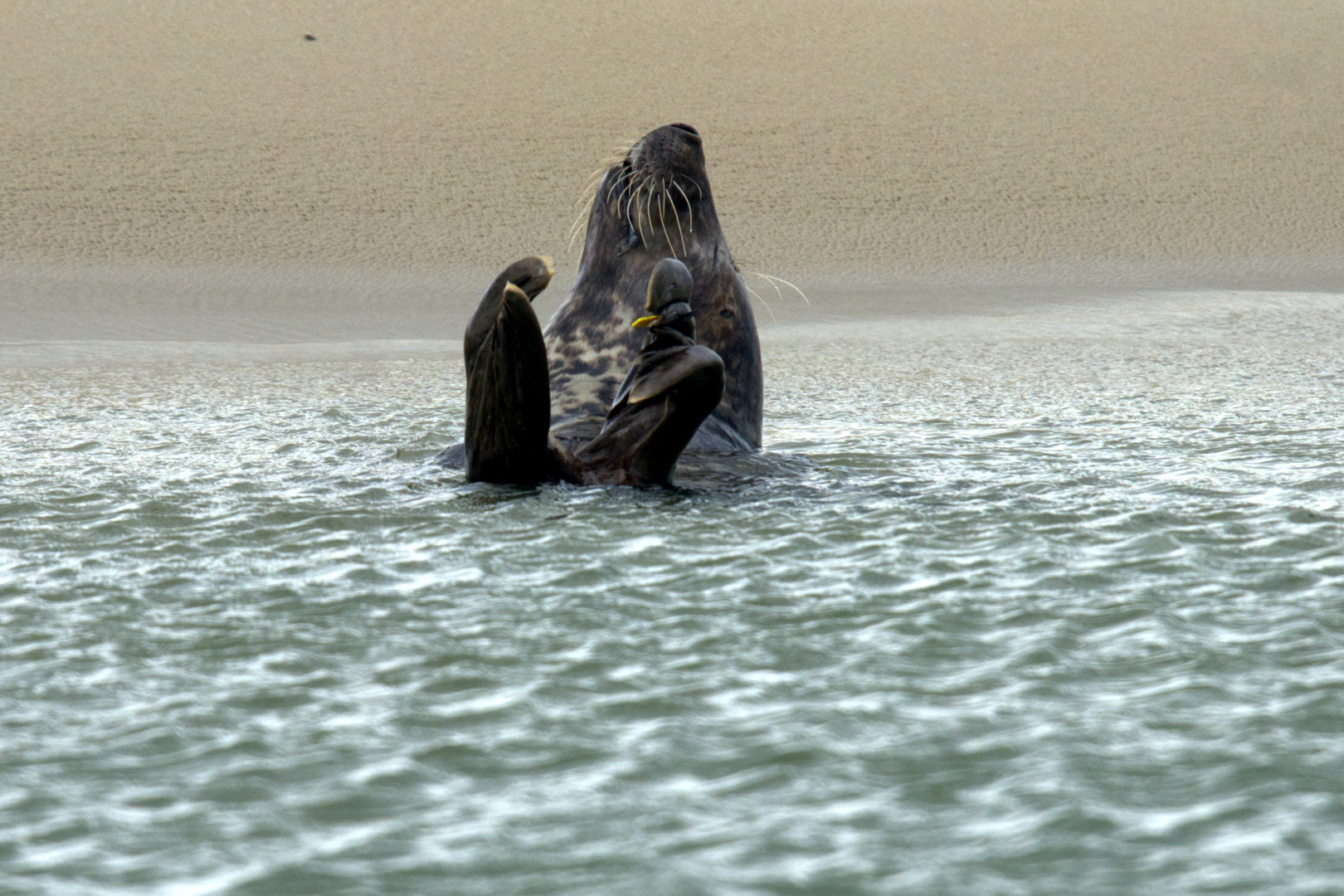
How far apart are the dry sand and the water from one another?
10.4m

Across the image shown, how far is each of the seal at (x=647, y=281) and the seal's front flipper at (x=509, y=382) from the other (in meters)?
0.77

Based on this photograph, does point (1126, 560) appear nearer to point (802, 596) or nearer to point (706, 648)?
point (802, 596)

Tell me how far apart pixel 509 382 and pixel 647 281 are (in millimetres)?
1254

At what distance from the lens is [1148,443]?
5.78 m

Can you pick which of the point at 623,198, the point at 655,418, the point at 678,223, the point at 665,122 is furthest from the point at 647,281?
the point at 665,122

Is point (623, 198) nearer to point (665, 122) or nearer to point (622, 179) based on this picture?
point (622, 179)

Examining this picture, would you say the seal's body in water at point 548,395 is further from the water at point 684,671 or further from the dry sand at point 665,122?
the dry sand at point 665,122

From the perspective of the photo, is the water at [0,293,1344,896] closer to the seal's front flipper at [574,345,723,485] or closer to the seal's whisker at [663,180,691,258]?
the seal's front flipper at [574,345,723,485]

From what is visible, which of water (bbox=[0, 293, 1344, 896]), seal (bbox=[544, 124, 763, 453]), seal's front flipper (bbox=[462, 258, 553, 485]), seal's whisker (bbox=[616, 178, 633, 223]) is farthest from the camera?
seal's whisker (bbox=[616, 178, 633, 223])

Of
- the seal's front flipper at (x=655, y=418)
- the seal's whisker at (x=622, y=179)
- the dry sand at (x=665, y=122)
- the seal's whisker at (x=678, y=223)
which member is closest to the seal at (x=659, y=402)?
the seal's front flipper at (x=655, y=418)

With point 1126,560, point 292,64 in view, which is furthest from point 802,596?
point 292,64

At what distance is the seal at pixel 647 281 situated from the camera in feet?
17.4

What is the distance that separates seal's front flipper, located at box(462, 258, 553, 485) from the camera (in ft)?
13.7

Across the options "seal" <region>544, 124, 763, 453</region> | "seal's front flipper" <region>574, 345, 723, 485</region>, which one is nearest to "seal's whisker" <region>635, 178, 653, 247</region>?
"seal" <region>544, 124, 763, 453</region>
